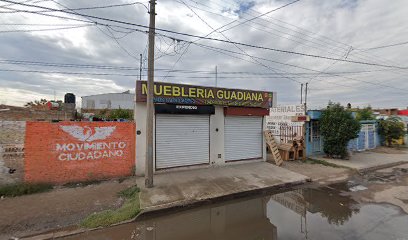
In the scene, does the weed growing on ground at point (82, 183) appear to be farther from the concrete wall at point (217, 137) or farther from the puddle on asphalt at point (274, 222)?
the concrete wall at point (217, 137)

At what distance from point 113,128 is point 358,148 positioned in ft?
57.2

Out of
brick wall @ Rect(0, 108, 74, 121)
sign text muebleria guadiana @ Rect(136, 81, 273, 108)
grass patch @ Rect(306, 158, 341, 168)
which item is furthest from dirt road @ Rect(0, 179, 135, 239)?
grass patch @ Rect(306, 158, 341, 168)

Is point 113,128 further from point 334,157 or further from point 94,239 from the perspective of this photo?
point 334,157

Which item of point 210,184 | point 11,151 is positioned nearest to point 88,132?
point 11,151

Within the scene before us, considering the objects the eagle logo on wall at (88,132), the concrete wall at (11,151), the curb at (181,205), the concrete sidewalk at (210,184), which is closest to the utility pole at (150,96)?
the concrete sidewalk at (210,184)

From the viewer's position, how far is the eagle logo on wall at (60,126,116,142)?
769 centimetres

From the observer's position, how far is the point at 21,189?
21.8 ft

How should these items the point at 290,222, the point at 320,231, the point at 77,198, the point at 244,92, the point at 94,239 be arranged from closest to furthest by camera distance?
the point at 94,239, the point at 320,231, the point at 290,222, the point at 77,198, the point at 244,92

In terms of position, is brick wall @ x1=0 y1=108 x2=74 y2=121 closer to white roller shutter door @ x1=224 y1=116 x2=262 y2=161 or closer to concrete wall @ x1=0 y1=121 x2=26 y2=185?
concrete wall @ x1=0 y1=121 x2=26 y2=185

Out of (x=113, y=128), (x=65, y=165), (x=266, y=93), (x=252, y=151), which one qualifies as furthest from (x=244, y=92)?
(x=65, y=165)

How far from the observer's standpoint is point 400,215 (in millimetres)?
5656

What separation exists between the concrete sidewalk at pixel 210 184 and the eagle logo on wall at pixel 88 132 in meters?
2.22

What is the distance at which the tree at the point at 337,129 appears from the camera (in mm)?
12266

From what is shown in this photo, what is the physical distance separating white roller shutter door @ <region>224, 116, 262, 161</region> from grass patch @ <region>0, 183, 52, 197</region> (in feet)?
24.8
